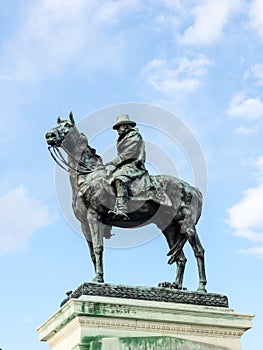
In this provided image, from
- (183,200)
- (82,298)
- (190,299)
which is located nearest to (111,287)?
(82,298)

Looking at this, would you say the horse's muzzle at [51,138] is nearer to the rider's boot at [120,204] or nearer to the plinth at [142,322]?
the rider's boot at [120,204]

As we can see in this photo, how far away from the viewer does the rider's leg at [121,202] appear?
50.2ft

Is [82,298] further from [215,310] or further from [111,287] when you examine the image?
[215,310]

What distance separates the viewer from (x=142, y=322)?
14.4m

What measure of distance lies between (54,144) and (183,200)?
3.06 m

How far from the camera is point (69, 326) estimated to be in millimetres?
14352

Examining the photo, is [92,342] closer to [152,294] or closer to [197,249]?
[152,294]

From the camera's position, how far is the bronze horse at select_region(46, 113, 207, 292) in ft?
51.0

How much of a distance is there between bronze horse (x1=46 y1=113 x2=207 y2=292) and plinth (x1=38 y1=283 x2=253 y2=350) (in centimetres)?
62

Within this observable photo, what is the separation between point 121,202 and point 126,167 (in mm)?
1016

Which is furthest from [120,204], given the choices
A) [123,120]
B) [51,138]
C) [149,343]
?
[149,343]

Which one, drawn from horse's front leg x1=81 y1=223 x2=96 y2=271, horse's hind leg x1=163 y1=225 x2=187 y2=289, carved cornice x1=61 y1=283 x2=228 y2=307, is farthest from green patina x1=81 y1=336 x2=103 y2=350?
horse's hind leg x1=163 y1=225 x2=187 y2=289

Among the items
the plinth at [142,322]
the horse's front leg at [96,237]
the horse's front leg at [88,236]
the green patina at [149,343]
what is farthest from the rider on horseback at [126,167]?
the green patina at [149,343]

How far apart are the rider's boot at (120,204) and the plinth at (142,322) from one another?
1.47 meters
